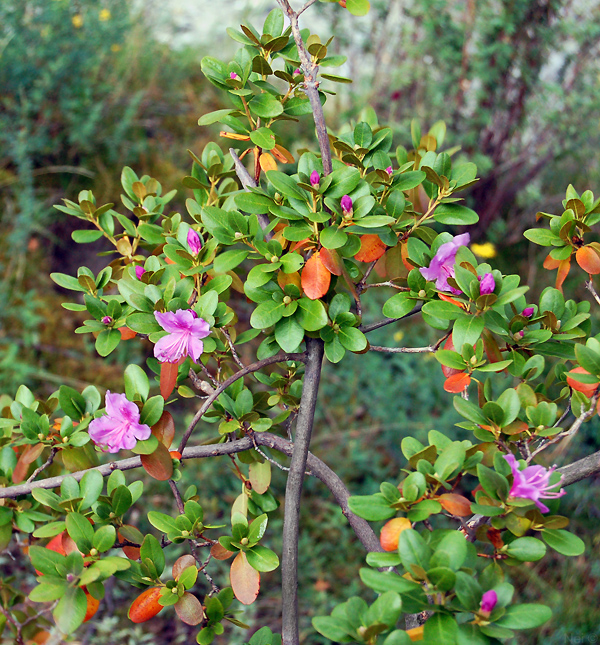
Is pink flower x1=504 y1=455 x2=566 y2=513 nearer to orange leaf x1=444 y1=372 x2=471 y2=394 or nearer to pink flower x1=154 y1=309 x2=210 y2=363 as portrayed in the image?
orange leaf x1=444 y1=372 x2=471 y2=394

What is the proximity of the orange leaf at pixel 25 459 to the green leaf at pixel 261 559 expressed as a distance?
0.34 metres

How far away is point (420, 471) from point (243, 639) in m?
1.36

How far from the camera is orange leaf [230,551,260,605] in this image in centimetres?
69

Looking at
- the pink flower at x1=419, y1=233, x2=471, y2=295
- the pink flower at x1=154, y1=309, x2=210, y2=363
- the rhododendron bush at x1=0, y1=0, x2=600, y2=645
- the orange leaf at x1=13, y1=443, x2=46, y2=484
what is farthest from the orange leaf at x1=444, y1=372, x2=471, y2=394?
the orange leaf at x1=13, y1=443, x2=46, y2=484

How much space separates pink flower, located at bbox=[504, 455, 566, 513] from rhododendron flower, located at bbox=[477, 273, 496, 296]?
0.20 m

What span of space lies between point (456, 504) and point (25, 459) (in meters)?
0.60

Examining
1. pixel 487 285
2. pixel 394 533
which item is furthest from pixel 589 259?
pixel 394 533

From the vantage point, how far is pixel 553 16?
2795 mm

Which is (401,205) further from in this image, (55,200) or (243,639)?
(55,200)

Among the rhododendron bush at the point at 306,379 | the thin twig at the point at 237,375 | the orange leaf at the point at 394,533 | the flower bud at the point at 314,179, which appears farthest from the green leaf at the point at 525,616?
the flower bud at the point at 314,179

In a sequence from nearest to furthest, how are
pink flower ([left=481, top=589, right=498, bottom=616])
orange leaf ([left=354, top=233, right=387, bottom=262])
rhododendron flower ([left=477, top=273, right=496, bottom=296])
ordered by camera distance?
pink flower ([left=481, top=589, right=498, bottom=616]), rhododendron flower ([left=477, top=273, right=496, bottom=296]), orange leaf ([left=354, top=233, right=387, bottom=262])

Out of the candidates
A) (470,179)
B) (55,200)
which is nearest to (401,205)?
(470,179)

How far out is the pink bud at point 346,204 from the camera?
66cm

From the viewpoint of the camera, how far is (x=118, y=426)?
69 centimetres
